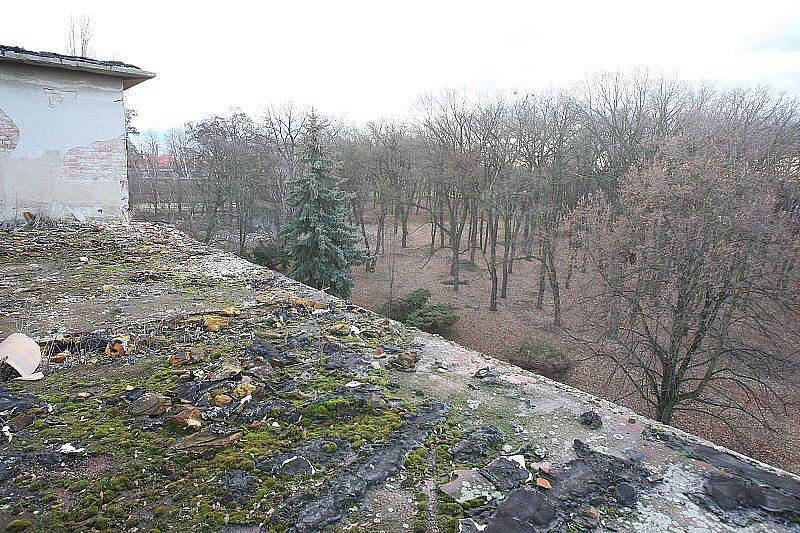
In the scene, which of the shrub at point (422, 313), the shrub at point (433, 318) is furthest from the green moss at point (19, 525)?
the shrub at point (433, 318)

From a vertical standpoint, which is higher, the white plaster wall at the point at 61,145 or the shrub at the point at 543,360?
the white plaster wall at the point at 61,145

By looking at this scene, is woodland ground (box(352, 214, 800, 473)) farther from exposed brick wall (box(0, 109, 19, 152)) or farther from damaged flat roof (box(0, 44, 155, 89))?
exposed brick wall (box(0, 109, 19, 152))

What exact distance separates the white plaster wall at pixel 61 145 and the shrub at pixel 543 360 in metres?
9.96

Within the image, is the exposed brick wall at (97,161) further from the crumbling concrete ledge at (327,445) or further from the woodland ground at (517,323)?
the woodland ground at (517,323)

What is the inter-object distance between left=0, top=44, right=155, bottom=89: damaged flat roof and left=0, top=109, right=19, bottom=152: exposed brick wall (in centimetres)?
87

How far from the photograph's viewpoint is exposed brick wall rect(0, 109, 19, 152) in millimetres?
7473

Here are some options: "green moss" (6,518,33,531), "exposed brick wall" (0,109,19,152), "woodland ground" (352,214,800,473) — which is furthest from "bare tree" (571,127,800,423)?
"exposed brick wall" (0,109,19,152)

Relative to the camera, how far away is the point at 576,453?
193 cm

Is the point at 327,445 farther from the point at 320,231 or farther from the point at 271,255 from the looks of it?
the point at 271,255

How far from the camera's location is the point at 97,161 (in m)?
8.24

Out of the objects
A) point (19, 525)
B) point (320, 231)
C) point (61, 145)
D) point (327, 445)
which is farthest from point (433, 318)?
point (19, 525)

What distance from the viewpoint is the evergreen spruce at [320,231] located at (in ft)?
52.7

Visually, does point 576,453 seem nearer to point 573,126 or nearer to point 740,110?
point 573,126

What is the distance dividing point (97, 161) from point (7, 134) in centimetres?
120
